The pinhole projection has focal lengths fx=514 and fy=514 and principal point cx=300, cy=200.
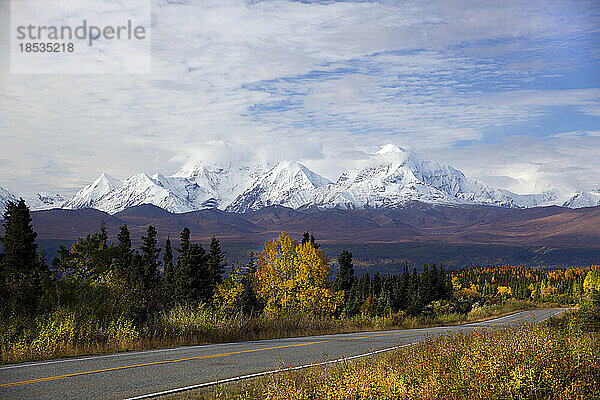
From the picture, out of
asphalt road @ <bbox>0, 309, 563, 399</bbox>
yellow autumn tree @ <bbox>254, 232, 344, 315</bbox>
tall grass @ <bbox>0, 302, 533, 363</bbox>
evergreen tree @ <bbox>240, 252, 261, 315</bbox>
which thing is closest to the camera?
asphalt road @ <bbox>0, 309, 563, 399</bbox>

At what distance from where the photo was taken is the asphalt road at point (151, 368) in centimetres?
900

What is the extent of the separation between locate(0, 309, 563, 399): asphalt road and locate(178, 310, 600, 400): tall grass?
4.17 feet

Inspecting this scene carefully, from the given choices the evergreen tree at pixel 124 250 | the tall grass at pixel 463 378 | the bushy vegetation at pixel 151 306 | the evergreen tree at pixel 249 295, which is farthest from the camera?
the evergreen tree at pixel 124 250

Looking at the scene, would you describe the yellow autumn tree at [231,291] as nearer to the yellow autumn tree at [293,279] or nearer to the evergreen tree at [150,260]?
the yellow autumn tree at [293,279]

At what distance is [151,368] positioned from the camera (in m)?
10.9

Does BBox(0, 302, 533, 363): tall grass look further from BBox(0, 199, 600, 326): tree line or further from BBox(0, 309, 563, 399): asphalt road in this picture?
BBox(0, 309, 563, 399): asphalt road

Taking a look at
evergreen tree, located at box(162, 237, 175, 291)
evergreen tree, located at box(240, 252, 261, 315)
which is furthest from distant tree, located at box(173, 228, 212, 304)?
evergreen tree, located at box(240, 252, 261, 315)

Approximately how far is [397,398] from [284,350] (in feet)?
23.2

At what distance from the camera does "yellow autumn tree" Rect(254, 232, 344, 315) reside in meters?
48.3

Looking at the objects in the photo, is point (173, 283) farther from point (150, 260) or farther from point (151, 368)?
point (151, 368)

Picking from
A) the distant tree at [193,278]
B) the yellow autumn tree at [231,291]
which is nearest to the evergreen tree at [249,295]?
the yellow autumn tree at [231,291]

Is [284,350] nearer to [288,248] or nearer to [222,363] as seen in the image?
[222,363]

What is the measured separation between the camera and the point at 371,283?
107 meters

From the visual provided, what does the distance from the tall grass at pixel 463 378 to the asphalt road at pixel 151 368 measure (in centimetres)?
127
